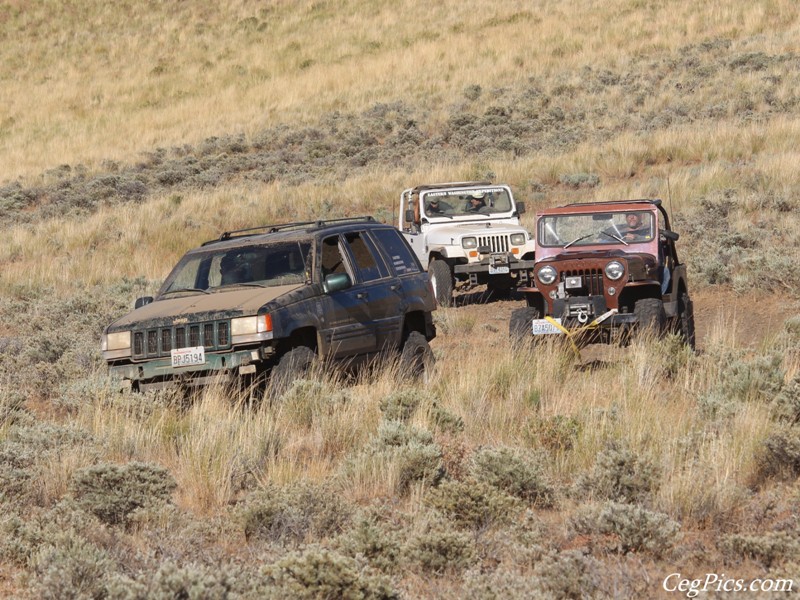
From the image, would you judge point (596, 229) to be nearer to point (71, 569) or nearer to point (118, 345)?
point (118, 345)

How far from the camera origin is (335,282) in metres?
9.03

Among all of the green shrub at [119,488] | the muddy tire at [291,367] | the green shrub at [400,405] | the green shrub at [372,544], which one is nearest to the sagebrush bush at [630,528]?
the green shrub at [372,544]

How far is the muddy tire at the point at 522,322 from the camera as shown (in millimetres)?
11047

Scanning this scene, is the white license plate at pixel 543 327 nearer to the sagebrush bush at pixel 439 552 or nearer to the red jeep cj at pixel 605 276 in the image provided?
the red jeep cj at pixel 605 276

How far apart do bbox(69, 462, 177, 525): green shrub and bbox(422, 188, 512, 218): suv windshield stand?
11.7m

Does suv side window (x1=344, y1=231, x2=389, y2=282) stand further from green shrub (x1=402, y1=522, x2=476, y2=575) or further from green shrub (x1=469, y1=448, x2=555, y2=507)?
green shrub (x1=402, y1=522, x2=476, y2=575)

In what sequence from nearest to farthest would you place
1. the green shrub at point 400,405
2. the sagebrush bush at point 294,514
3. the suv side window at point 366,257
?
the sagebrush bush at point 294,514, the green shrub at point 400,405, the suv side window at point 366,257

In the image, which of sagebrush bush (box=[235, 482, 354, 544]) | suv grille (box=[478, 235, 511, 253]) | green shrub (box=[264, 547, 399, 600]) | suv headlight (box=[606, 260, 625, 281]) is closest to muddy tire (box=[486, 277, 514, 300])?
suv grille (box=[478, 235, 511, 253])

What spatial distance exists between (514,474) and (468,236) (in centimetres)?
1057

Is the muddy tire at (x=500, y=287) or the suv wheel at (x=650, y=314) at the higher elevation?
the suv wheel at (x=650, y=314)

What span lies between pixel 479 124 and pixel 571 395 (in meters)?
24.7

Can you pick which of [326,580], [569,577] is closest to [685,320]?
[569,577]

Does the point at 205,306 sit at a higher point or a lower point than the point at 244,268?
lower

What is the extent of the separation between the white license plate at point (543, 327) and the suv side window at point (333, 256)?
6.45 feet
